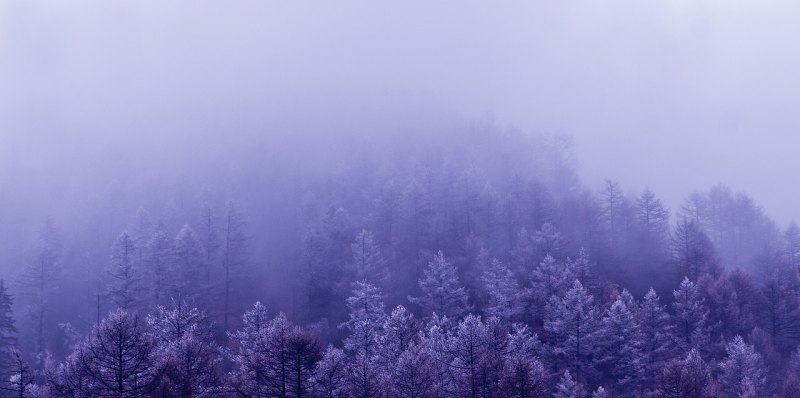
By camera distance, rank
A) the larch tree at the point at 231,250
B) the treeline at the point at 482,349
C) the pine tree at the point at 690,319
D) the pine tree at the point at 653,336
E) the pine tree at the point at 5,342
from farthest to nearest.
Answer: the larch tree at the point at 231,250 < the pine tree at the point at 690,319 < the pine tree at the point at 653,336 < the pine tree at the point at 5,342 < the treeline at the point at 482,349

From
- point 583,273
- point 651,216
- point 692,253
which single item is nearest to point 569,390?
point 583,273

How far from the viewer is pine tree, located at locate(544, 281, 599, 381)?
2136 inches

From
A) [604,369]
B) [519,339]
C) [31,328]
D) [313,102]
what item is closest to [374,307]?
[519,339]

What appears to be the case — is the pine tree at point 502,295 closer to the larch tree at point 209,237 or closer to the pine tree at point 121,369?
the larch tree at point 209,237

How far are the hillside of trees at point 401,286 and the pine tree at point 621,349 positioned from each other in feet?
0.72

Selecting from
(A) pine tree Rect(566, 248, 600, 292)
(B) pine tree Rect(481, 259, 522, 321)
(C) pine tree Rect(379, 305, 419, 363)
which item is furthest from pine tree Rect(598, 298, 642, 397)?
(C) pine tree Rect(379, 305, 419, 363)

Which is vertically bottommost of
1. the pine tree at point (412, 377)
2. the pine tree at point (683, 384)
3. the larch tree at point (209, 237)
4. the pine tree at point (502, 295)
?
the pine tree at point (683, 384)

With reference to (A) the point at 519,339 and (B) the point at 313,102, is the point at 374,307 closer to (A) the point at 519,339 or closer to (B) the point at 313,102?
(A) the point at 519,339

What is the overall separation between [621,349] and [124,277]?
173 ft

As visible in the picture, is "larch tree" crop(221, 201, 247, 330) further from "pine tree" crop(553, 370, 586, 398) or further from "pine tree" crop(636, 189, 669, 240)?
"pine tree" crop(636, 189, 669, 240)

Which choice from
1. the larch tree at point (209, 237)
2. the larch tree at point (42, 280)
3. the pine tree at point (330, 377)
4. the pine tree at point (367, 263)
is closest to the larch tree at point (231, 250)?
the larch tree at point (209, 237)

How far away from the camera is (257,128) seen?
141m

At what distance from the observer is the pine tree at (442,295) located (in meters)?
62.9

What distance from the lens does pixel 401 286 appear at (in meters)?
73.0
